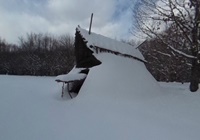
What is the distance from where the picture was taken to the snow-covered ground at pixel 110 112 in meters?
6.30

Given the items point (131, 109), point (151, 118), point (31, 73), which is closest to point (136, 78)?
point (131, 109)

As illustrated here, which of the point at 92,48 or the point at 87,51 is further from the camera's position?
the point at 87,51

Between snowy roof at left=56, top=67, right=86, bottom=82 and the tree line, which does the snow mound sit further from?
the tree line


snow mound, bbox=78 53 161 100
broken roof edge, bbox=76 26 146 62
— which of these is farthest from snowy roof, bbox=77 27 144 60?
snow mound, bbox=78 53 161 100

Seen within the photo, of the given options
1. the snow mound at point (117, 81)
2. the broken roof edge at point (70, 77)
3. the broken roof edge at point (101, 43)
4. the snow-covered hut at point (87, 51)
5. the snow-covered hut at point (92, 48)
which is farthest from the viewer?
the broken roof edge at point (101, 43)

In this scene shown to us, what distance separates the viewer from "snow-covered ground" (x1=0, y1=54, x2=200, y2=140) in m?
6.30

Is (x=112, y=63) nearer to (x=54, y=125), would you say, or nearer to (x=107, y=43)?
(x=107, y=43)

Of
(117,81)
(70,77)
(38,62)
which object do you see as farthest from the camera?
(38,62)

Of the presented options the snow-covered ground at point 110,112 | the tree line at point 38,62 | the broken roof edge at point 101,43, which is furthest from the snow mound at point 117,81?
the tree line at point 38,62

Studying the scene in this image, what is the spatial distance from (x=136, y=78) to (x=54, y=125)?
20.0 feet

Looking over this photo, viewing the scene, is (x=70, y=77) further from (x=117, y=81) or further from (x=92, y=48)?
(x=117, y=81)

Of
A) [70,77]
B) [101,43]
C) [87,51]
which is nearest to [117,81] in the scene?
[70,77]

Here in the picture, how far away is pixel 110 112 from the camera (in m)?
8.38

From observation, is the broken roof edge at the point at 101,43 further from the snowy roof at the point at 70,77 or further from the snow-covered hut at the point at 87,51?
the snowy roof at the point at 70,77
